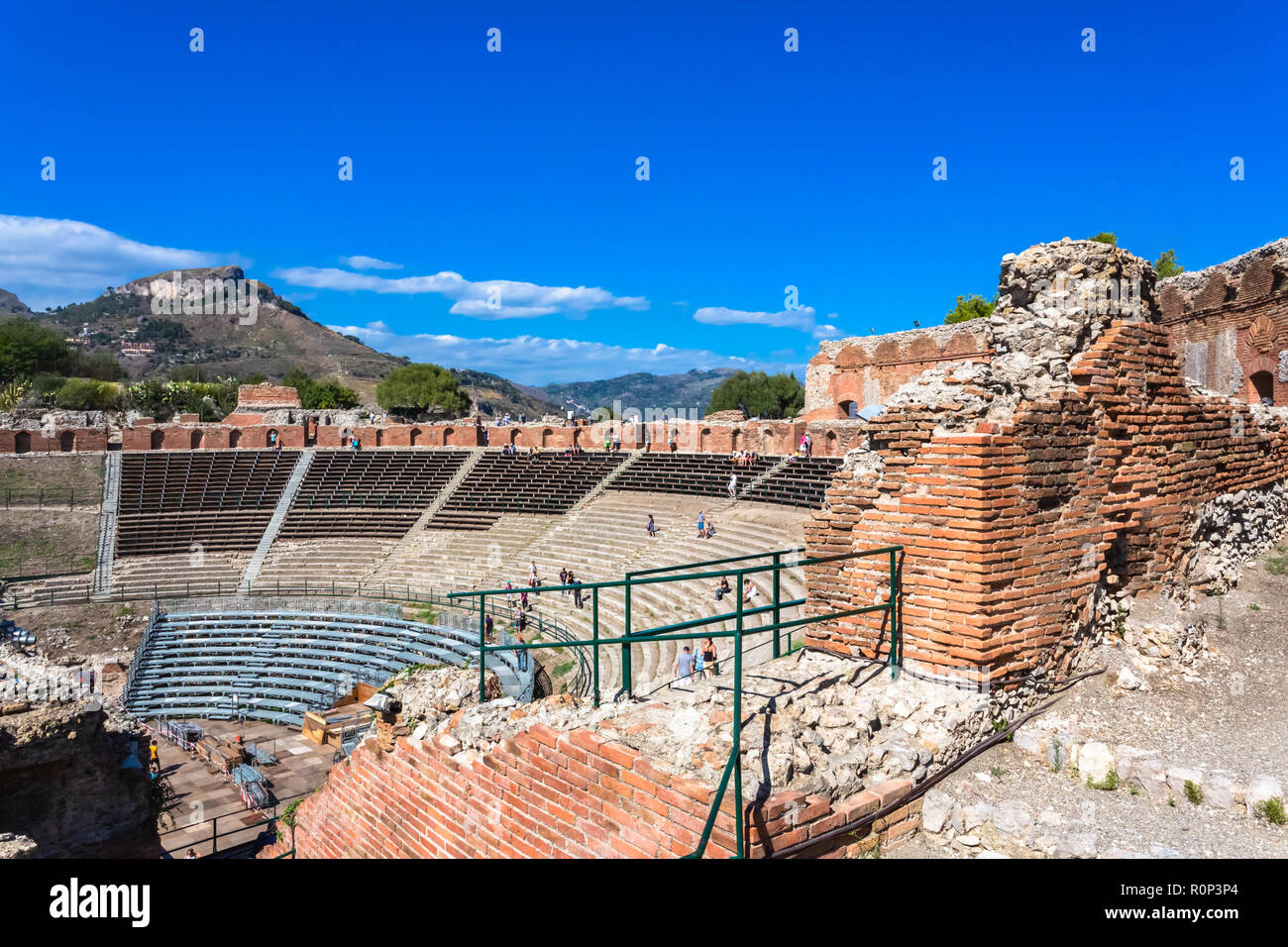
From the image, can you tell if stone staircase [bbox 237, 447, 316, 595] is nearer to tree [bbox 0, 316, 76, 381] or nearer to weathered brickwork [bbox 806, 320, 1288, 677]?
weathered brickwork [bbox 806, 320, 1288, 677]

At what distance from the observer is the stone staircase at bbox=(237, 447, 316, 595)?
23.4 meters

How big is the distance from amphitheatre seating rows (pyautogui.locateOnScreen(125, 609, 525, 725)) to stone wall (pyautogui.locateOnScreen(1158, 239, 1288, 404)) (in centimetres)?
1612

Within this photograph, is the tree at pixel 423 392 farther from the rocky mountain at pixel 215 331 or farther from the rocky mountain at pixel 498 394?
the rocky mountain at pixel 498 394

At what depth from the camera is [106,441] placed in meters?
32.5

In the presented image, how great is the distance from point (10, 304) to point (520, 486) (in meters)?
198

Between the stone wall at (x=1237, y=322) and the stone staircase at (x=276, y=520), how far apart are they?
2442cm

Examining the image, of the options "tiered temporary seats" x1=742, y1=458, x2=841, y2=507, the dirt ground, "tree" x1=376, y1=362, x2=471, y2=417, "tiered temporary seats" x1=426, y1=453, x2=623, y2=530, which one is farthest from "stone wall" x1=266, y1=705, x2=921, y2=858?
"tree" x1=376, y1=362, x2=471, y2=417

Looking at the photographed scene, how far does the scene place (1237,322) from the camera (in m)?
16.1

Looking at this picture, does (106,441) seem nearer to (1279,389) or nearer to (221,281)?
(1279,389)

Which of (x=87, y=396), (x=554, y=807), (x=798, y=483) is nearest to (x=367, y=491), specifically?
(x=798, y=483)

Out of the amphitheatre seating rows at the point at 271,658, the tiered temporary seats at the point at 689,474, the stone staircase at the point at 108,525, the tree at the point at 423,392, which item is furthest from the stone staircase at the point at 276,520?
the tree at the point at 423,392

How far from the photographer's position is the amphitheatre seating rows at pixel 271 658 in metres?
16.6

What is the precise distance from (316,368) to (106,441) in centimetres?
7831

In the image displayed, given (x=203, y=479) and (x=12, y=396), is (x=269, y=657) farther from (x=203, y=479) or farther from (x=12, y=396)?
(x=12, y=396)
